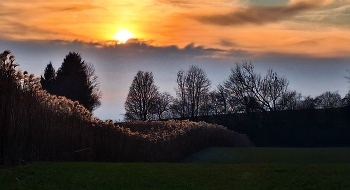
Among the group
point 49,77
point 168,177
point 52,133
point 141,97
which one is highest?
point 49,77

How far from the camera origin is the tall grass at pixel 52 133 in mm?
14281

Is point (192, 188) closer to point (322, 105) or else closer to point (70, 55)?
point (70, 55)

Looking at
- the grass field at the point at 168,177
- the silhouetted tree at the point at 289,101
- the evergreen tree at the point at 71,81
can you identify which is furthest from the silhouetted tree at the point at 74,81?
the grass field at the point at 168,177

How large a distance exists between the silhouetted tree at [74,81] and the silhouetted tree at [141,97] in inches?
359

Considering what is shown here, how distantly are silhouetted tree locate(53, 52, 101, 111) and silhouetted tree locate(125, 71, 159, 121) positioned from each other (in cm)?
911

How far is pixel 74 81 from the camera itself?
5581 cm

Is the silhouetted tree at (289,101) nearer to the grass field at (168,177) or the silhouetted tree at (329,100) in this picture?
the silhouetted tree at (329,100)

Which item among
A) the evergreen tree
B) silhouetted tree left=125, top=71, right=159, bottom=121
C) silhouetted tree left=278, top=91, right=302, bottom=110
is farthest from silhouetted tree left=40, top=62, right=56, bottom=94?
silhouetted tree left=278, top=91, right=302, bottom=110

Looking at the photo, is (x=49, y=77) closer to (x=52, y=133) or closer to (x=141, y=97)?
(x=141, y=97)

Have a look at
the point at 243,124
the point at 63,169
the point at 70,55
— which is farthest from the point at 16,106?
the point at 243,124

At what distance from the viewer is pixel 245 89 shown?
69.4m

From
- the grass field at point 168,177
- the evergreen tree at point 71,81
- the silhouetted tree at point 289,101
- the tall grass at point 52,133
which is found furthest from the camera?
the silhouetted tree at point 289,101

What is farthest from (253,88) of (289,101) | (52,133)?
(52,133)

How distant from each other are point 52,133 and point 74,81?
40.3 meters
